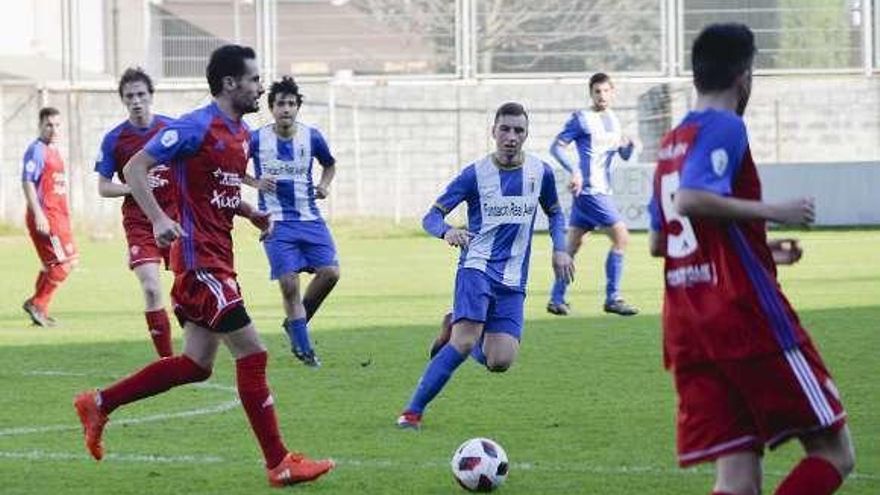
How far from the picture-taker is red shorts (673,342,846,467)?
591cm

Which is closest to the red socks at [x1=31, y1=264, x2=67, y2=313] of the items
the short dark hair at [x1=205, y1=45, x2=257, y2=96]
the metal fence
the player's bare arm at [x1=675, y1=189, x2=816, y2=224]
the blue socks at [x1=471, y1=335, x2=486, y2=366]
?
the blue socks at [x1=471, y1=335, x2=486, y2=366]

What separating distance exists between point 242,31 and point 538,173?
102ft

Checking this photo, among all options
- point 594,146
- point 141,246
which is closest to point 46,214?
point 594,146

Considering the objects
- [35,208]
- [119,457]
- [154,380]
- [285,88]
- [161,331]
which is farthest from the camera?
[35,208]

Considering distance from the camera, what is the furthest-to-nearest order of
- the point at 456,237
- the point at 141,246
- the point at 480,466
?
1. the point at 141,246
2. the point at 456,237
3. the point at 480,466

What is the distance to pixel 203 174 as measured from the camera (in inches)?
358

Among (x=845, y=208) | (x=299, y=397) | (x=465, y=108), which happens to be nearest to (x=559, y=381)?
(x=299, y=397)

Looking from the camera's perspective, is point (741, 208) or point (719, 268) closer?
point (741, 208)

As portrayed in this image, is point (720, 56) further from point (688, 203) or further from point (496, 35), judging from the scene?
point (496, 35)

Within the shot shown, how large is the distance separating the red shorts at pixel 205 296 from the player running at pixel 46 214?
9.94 meters

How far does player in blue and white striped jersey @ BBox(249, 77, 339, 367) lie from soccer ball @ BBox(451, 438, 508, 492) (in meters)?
5.86

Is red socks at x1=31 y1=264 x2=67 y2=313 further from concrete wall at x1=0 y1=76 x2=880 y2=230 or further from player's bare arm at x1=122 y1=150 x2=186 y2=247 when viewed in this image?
concrete wall at x1=0 y1=76 x2=880 y2=230

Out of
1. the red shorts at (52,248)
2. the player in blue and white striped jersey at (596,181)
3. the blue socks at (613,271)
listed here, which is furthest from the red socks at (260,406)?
the red shorts at (52,248)

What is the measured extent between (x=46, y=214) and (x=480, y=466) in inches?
458
